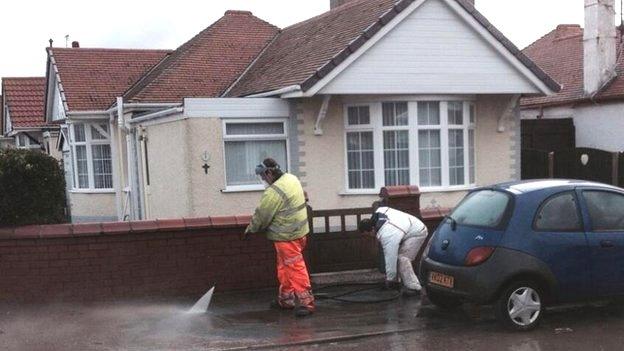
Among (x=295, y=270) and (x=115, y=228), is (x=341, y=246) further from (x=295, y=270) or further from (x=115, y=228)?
(x=115, y=228)

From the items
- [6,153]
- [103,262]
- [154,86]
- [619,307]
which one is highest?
[154,86]

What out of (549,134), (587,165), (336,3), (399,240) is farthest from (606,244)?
(336,3)

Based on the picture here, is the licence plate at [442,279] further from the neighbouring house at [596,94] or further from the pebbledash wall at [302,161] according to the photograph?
the neighbouring house at [596,94]

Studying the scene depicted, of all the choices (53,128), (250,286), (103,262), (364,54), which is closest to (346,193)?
(364,54)

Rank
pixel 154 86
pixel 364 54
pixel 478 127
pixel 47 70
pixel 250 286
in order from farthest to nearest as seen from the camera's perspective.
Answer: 1. pixel 47 70
2. pixel 154 86
3. pixel 478 127
4. pixel 364 54
5. pixel 250 286

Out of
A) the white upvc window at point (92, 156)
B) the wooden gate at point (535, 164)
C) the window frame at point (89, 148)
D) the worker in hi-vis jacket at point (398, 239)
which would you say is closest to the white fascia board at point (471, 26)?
the wooden gate at point (535, 164)

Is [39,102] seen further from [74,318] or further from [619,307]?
[619,307]

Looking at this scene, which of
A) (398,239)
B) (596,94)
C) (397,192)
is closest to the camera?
(398,239)

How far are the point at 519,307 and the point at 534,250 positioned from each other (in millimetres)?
566

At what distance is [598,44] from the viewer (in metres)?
20.2

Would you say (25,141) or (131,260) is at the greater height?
(25,141)

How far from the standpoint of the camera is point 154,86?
16.9 meters

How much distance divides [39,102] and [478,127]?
19.9 meters

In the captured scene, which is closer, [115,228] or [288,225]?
[288,225]
